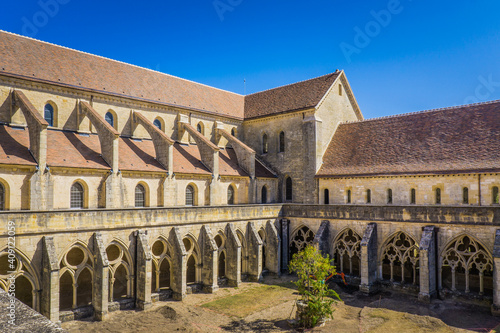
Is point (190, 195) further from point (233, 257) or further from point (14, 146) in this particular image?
point (14, 146)

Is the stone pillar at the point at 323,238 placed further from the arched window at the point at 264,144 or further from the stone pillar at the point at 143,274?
the arched window at the point at 264,144

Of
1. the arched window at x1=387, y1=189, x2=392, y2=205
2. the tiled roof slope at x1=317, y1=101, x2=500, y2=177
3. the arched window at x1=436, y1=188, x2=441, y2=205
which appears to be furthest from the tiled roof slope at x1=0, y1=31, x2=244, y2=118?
the arched window at x1=436, y1=188, x2=441, y2=205

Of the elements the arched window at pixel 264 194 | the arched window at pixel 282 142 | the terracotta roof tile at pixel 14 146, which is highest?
the arched window at pixel 282 142

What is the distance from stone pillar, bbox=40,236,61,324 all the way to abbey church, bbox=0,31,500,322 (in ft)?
0.24

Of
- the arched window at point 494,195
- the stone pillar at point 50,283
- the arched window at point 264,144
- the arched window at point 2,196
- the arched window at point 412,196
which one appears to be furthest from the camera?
the arched window at point 264,144

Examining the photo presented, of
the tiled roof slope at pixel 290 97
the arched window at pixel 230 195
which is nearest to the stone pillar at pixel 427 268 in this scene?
the tiled roof slope at pixel 290 97

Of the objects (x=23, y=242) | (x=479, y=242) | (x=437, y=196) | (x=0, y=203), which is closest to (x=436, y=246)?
(x=479, y=242)

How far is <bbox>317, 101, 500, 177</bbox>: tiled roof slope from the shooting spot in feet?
88.9

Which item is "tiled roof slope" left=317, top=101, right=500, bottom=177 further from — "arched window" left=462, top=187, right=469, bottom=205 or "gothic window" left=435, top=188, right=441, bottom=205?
"gothic window" left=435, top=188, right=441, bottom=205

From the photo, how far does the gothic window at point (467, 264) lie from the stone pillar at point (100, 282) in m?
19.7

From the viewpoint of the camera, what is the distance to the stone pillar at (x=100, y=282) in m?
19.7

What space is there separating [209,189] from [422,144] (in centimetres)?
1747

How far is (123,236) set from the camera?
858 inches

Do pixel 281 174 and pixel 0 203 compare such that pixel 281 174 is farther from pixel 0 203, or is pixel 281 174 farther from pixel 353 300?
pixel 0 203
